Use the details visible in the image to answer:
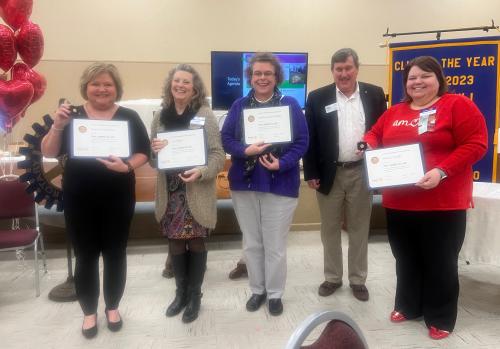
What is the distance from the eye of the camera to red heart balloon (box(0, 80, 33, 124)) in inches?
116

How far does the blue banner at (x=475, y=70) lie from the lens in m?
3.74

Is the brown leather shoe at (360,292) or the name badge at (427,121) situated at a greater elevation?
the name badge at (427,121)

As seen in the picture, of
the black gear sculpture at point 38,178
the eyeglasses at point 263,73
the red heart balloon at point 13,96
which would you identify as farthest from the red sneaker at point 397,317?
the red heart balloon at point 13,96

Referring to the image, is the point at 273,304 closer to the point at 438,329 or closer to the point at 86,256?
the point at 438,329

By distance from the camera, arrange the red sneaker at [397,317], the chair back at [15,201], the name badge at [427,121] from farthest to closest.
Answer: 1. the chair back at [15,201]
2. the red sneaker at [397,317]
3. the name badge at [427,121]

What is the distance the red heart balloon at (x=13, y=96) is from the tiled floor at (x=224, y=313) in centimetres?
133

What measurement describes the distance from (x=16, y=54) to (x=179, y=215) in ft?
6.36

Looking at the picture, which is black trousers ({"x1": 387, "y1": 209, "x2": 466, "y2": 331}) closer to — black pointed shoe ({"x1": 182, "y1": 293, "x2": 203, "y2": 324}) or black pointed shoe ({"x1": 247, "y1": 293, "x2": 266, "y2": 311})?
black pointed shoe ({"x1": 247, "y1": 293, "x2": 266, "y2": 311})

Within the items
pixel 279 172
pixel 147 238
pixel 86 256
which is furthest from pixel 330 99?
pixel 147 238

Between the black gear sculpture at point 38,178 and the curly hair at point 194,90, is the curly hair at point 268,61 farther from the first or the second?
the black gear sculpture at point 38,178

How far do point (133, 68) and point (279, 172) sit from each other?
369 cm

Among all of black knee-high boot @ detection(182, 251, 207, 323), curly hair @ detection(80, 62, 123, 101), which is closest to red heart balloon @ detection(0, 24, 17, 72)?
curly hair @ detection(80, 62, 123, 101)

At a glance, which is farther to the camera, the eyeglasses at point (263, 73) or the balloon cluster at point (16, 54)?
the balloon cluster at point (16, 54)

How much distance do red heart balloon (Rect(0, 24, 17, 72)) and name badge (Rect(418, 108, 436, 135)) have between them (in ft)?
9.35
